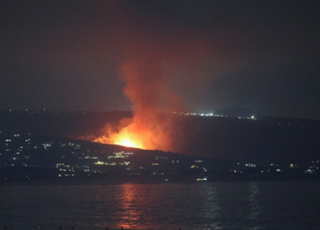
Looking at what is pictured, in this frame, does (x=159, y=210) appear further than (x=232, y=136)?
No

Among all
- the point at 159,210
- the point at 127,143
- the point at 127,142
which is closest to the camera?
the point at 159,210

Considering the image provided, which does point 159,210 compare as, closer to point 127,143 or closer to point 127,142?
point 127,142

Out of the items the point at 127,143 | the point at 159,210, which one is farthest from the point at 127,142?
the point at 159,210

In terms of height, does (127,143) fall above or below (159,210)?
above

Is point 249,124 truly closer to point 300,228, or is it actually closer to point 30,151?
point 30,151

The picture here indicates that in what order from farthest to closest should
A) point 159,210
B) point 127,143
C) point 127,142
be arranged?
point 127,143
point 127,142
point 159,210

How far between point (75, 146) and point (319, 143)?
86484mm

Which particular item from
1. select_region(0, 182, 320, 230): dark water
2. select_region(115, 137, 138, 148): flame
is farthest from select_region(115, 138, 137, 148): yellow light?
select_region(0, 182, 320, 230): dark water

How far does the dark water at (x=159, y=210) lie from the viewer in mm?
49469

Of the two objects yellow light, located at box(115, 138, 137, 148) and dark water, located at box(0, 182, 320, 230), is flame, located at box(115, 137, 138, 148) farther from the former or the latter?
dark water, located at box(0, 182, 320, 230)

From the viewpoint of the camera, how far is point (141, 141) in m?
128

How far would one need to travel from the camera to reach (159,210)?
60.1 meters

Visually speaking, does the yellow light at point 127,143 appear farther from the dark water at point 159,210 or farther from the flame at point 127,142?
the dark water at point 159,210

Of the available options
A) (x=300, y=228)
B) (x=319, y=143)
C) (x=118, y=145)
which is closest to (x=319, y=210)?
(x=300, y=228)
